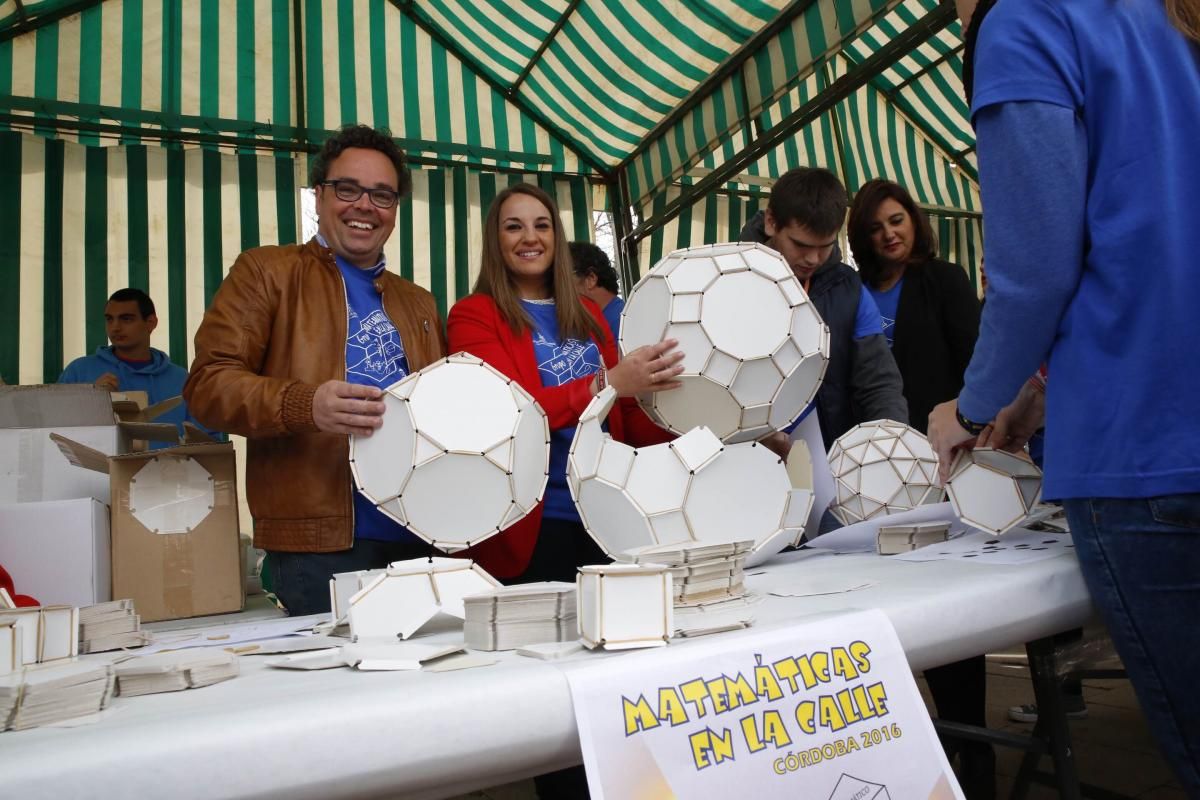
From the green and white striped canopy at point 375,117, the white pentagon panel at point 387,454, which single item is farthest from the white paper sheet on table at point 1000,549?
the green and white striped canopy at point 375,117

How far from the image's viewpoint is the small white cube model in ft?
3.10

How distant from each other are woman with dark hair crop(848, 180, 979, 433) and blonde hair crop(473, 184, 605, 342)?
3.78 feet

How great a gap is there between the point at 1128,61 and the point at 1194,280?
29 cm

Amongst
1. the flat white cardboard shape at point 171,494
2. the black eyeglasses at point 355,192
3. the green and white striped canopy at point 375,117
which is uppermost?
the green and white striped canopy at point 375,117

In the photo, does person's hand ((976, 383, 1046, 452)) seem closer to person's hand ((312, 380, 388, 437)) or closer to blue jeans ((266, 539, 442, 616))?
person's hand ((312, 380, 388, 437))

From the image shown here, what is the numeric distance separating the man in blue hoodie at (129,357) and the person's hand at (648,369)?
330 centimetres

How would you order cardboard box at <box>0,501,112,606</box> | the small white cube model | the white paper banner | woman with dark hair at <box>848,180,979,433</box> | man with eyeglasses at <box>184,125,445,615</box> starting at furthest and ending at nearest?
1. woman with dark hair at <box>848,180,979,433</box>
2. cardboard box at <box>0,501,112,606</box>
3. man with eyeglasses at <box>184,125,445,615</box>
4. the small white cube model
5. the white paper banner

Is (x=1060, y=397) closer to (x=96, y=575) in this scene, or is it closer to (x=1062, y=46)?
(x=1062, y=46)

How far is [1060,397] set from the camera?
1.14 meters

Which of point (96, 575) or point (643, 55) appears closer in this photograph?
point (96, 575)

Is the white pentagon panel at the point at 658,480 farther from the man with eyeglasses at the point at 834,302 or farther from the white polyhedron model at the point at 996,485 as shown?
the man with eyeglasses at the point at 834,302

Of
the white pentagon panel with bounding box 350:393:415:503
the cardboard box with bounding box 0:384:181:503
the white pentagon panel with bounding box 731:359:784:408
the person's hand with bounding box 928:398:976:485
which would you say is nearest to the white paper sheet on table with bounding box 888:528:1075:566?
the person's hand with bounding box 928:398:976:485

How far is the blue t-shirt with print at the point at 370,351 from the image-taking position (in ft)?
5.81

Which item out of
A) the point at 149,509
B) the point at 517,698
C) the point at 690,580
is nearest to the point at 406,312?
the point at 149,509
